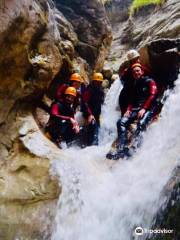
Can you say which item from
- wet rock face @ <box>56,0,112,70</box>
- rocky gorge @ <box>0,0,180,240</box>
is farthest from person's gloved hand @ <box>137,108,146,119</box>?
wet rock face @ <box>56,0,112,70</box>

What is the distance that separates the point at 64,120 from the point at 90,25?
625 centimetres

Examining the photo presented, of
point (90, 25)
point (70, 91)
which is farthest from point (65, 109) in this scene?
point (90, 25)

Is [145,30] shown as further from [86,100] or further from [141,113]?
[141,113]

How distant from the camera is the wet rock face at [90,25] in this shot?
47.0ft

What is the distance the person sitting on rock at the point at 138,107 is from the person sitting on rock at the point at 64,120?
1417mm

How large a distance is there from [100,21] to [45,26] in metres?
5.48

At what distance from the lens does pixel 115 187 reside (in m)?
7.47

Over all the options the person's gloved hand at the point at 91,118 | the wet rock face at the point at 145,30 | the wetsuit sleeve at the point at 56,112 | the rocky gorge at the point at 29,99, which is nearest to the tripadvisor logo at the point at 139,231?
the rocky gorge at the point at 29,99

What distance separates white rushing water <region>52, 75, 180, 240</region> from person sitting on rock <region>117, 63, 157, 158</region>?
0.29 meters

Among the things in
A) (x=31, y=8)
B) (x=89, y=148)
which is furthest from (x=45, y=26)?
(x=89, y=148)

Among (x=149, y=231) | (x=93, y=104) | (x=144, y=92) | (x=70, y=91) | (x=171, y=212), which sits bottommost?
(x=93, y=104)

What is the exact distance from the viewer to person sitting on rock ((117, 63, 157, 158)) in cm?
881

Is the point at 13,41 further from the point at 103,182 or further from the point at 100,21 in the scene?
the point at 100,21

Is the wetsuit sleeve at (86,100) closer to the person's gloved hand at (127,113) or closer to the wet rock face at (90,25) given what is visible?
the person's gloved hand at (127,113)
